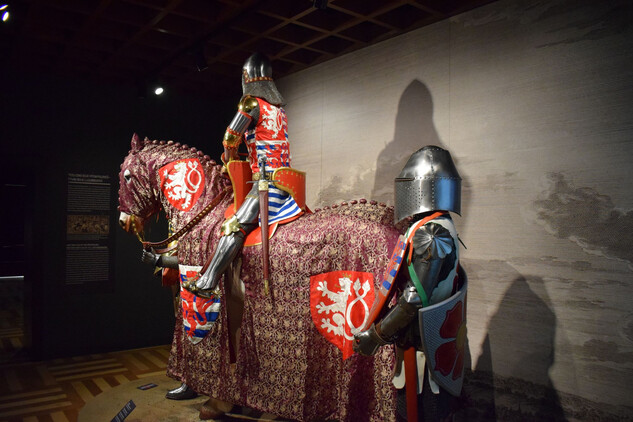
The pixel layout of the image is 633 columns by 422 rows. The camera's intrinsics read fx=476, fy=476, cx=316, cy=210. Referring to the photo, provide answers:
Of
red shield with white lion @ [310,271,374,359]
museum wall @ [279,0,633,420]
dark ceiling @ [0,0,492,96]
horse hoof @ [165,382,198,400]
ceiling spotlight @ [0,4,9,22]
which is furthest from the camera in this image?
horse hoof @ [165,382,198,400]

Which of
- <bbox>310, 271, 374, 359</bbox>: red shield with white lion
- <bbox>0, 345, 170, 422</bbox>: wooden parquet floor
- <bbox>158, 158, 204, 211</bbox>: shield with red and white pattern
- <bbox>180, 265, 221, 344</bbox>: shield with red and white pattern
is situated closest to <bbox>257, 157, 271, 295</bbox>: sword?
<bbox>310, 271, 374, 359</bbox>: red shield with white lion

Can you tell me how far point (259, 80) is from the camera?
134 inches

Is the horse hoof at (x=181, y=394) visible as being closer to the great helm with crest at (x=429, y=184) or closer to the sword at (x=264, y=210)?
the sword at (x=264, y=210)

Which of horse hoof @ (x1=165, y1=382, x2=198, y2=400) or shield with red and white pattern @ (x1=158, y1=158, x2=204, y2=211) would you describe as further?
horse hoof @ (x1=165, y1=382, x2=198, y2=400)

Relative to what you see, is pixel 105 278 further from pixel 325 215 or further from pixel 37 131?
pixel 325 215

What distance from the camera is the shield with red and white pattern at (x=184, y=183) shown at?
12.3 feet

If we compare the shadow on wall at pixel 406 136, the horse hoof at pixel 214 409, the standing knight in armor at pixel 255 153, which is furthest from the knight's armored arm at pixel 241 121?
the horse hoof at pixel 214 409

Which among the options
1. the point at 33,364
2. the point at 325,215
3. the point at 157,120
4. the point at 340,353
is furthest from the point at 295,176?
the point at 33,364

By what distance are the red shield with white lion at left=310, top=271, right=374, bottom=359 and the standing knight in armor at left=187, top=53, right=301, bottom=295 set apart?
0.61 m

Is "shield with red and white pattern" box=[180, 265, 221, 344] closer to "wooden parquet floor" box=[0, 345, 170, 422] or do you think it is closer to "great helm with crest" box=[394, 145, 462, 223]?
"wooden parquet floor" box=[0, 345, 170, 422]

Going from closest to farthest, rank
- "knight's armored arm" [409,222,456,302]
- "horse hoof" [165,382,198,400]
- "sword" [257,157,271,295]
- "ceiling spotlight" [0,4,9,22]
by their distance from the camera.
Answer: "knight's armored arm" [409,222,456,302], "sword" [257,157,271,295], "ceiling spotlight" [0,4,9,22], "horse hoof" [165,382,198,400]

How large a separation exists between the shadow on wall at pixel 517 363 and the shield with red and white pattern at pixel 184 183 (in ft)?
7.58

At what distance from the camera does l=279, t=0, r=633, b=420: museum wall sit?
296cm

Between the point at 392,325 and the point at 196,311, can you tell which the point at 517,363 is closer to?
the point at 392,325
